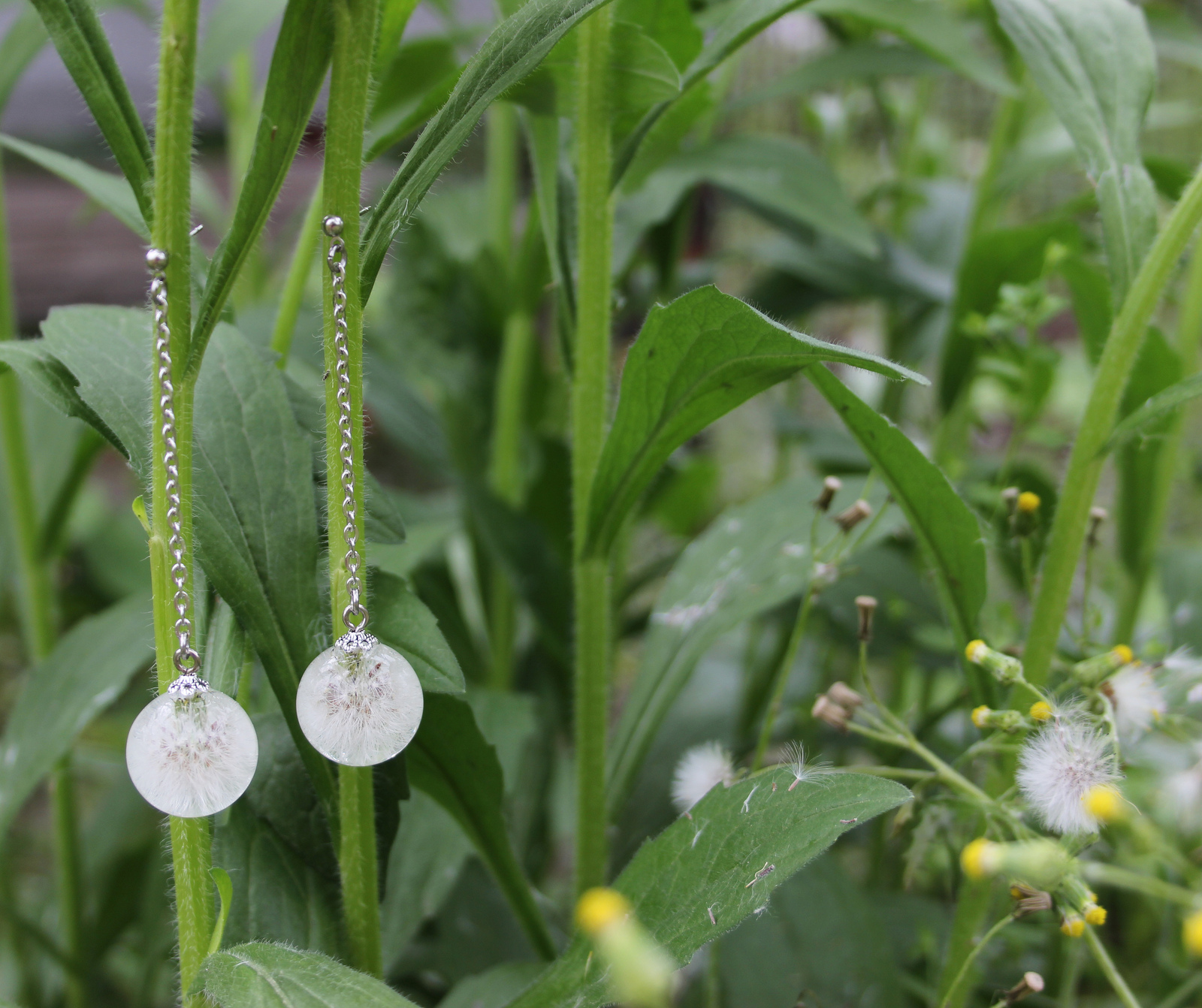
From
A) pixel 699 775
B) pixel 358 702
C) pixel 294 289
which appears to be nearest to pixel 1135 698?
pixel 699 775

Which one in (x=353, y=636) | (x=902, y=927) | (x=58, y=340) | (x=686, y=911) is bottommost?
(x=902, y=927)

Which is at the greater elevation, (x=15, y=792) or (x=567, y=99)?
(x=567, y=99)

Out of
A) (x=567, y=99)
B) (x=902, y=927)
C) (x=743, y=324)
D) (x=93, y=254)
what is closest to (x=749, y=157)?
(x=567, y=99)

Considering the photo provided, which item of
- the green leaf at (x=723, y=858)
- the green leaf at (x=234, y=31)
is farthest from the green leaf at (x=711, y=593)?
the green leaf at (x=234, y=31)

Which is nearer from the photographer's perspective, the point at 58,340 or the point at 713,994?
the point at 58,340

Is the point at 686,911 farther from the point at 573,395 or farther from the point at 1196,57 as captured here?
the point at 1196,57

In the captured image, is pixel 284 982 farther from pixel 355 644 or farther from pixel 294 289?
pixel 294 289
